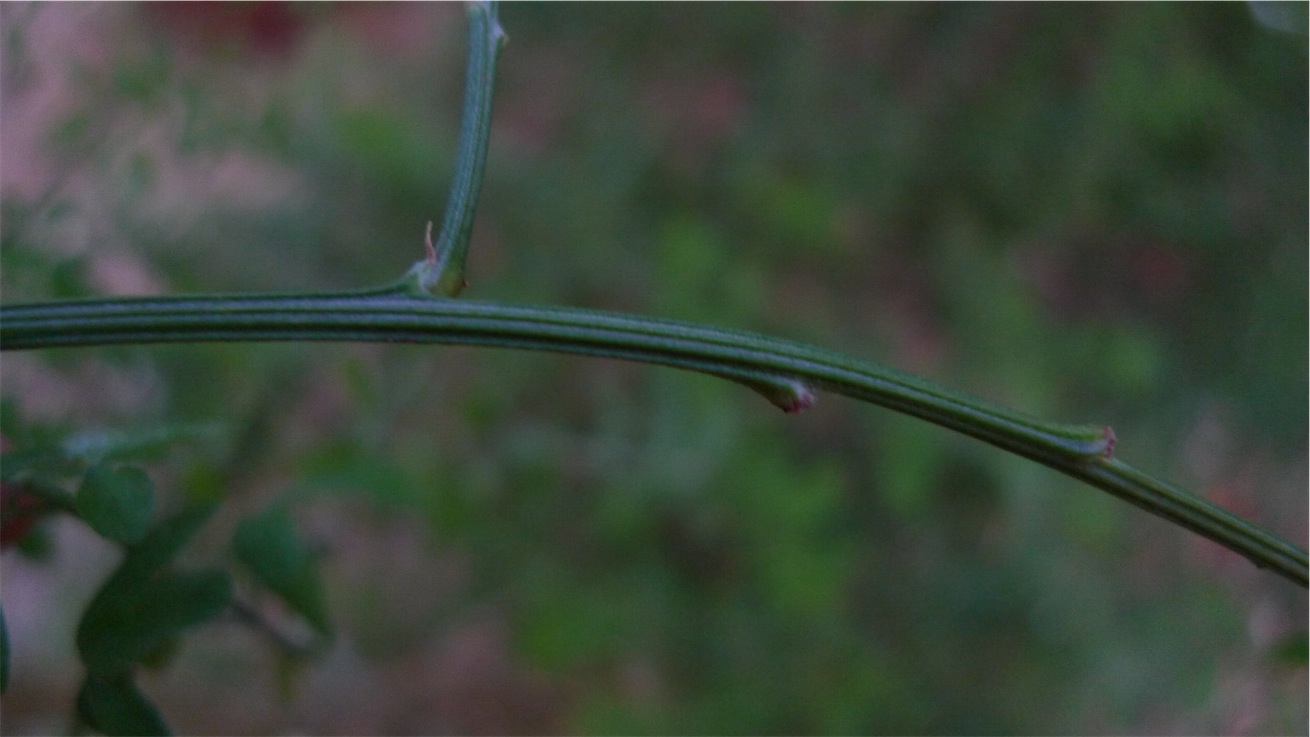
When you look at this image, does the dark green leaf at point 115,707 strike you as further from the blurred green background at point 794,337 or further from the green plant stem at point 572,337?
the blurred green background at point 794,337

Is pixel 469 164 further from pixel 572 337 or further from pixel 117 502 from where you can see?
pixel 117 502

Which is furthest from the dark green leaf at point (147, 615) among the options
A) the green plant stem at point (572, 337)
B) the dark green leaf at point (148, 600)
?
the green plant stem at point (572, 337)

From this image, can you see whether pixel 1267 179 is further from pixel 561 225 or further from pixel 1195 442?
pixel 561 225

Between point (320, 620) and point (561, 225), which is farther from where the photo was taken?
Result: point (561, 225)

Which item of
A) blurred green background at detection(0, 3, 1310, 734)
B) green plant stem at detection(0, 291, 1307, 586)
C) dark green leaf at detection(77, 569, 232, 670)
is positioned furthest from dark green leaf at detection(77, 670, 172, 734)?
blurred green background at detection(0, 3, 1310, 734)

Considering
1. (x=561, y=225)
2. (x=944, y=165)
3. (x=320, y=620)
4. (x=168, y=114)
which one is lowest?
(x=320, y=620)

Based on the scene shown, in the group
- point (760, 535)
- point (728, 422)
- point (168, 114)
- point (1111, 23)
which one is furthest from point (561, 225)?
point (1111, 23)
